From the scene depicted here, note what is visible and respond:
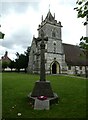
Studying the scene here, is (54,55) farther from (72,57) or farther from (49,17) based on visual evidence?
(49,17)

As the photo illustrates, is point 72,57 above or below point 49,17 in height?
below

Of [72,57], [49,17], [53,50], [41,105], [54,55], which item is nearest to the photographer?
[41,105]

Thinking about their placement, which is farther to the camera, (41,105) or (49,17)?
(49,17)

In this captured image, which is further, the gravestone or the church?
the church

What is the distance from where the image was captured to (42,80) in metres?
10.1

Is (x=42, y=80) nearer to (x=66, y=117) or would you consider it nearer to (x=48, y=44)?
(x=66, y=117)

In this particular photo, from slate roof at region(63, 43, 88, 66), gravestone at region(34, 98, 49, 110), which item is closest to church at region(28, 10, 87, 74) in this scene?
slate roof at region(63, 43, 88, 66)

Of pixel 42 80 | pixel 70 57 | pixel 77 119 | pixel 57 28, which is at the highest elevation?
pixel 57 28

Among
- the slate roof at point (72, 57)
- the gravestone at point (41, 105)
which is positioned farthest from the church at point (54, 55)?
the gravestone at point (41, 105)

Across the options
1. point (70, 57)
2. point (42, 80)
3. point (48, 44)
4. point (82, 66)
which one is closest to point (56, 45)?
point (48, 44)

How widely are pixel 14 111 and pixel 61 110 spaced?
1.95 metres

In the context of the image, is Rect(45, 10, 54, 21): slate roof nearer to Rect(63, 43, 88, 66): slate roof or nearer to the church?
the church

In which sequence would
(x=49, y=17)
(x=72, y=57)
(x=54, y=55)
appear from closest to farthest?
(x=54, y=55) → (x=49, y=17) → (x=72, y=57)

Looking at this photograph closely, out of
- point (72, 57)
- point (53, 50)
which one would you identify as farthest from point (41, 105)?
point (72, 57)
